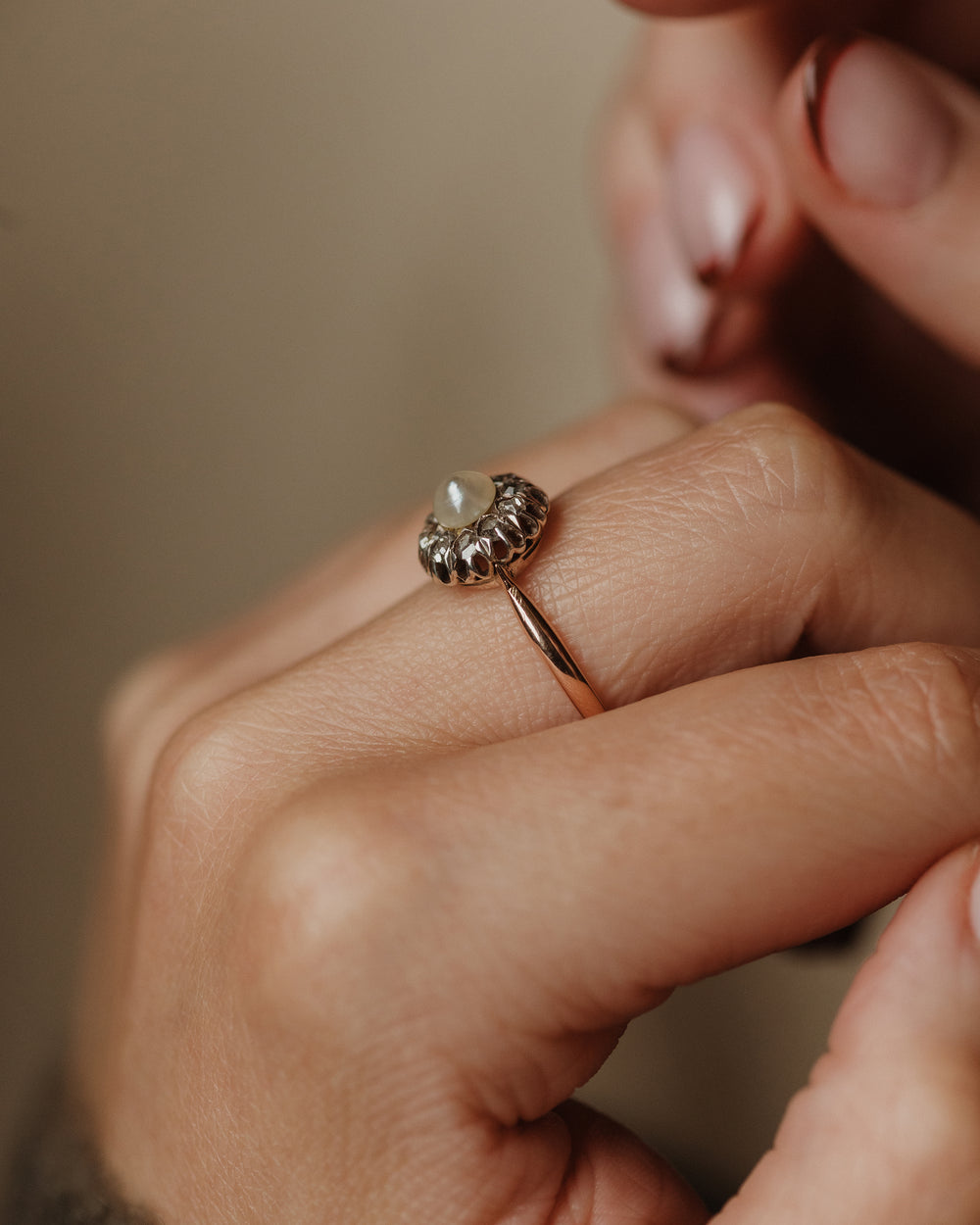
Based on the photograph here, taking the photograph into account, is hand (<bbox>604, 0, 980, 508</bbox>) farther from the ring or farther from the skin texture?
the ring

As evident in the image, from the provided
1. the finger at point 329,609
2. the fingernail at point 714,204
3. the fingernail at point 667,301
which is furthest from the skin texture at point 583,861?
the fingernail at point 667,301

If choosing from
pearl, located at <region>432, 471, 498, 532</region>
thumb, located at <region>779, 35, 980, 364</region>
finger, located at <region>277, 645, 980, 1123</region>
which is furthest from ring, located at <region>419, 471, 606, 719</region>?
thumb, located at <region>779, 35, 980, 364</region>

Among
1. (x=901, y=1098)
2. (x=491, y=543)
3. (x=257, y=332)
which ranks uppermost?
(x=257, y=332)

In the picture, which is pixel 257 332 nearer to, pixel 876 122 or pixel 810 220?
pixel 810 220

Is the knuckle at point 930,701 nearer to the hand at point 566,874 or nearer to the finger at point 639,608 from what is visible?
the hand at point 566,874

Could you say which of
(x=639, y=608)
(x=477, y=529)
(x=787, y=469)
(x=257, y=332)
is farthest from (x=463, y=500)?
(x=257, y=332)
